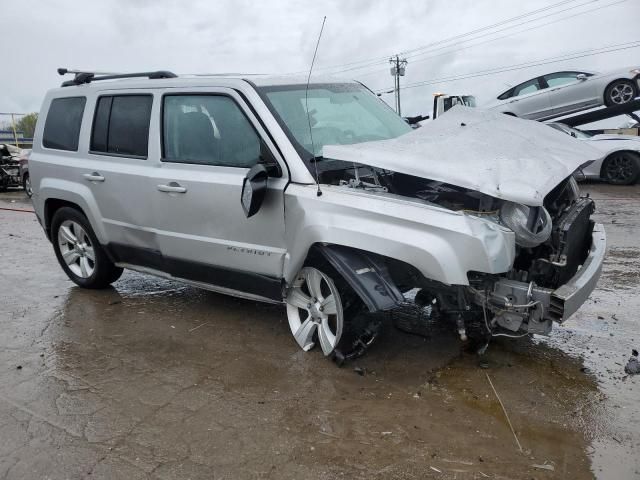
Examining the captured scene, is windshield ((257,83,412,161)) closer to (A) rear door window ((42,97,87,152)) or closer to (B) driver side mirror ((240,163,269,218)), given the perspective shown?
(B) driver side mirror ((240,163,269,218))

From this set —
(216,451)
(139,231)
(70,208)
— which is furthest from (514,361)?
(70,208)

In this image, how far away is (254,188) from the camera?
382cm

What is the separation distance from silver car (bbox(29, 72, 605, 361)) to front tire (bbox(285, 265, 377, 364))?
1cm

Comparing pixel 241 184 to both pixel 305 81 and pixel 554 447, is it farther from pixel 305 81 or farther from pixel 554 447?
pixel 554 447

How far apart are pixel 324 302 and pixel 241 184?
101cm

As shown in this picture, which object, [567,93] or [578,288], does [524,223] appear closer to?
[578,288]

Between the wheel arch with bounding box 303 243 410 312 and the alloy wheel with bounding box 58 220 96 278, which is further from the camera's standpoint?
the alloy wheel with bounding box 58 220 96 278

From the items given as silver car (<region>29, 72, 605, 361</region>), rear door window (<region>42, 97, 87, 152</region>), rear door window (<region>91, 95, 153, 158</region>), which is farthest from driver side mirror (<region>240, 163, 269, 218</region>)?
rear door window (<region>42, 97, 87, 152</region>)

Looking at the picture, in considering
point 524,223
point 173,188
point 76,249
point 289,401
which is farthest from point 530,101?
point 289,401

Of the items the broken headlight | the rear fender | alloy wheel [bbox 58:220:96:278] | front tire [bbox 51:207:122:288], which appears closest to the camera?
the broken headlight

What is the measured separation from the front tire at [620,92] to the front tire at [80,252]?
38.4 ft

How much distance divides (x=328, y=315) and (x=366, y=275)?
2.02 feet

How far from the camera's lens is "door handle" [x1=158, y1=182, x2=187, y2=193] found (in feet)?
14.5

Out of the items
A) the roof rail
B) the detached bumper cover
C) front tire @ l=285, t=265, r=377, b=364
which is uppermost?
the roof rail
